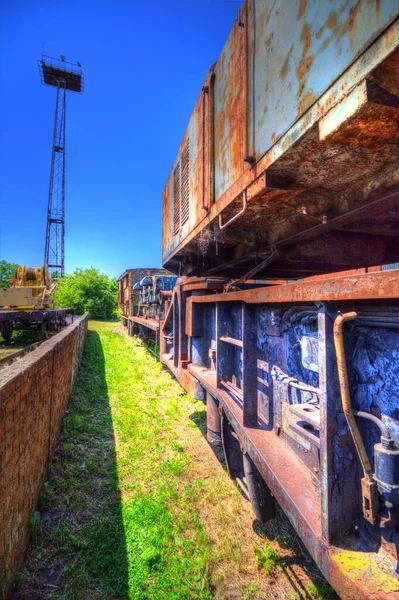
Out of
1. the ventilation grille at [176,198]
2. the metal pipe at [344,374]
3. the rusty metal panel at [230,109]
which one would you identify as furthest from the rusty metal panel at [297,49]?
the ventilation grille at [176,198]

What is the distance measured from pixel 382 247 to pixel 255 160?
2341 mm

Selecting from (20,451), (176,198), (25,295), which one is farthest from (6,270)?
(20,451)

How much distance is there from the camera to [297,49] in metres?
1.70

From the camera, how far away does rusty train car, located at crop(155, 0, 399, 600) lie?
108 centimetres

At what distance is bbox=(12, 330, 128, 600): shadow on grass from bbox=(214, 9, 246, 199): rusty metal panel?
313 centimetres

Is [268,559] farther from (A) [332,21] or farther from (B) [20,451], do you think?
(A) [332,21]

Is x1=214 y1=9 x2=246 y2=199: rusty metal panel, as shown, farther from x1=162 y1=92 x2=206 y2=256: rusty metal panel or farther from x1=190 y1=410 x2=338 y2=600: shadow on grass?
x1=190 y1=410 x2=338 y2=600: shadow on grass

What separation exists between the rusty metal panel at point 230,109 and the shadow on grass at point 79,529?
3.13 metres

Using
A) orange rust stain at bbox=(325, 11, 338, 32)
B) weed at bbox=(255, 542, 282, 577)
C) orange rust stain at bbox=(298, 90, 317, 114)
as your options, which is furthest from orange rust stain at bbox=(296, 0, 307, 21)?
weed at bbox=(255, 542, 282, 577)

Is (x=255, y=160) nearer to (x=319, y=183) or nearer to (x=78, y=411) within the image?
(x=319, y=183)


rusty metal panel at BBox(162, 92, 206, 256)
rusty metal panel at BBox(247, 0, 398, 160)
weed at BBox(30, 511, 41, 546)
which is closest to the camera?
rusty metal panel at BBox(247, 0, 398, 160)

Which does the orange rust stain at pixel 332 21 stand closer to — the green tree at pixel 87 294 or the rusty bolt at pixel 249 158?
the rusty bolt at pixel 249 158

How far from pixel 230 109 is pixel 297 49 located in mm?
1120

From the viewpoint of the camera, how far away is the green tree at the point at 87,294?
23875 mm
